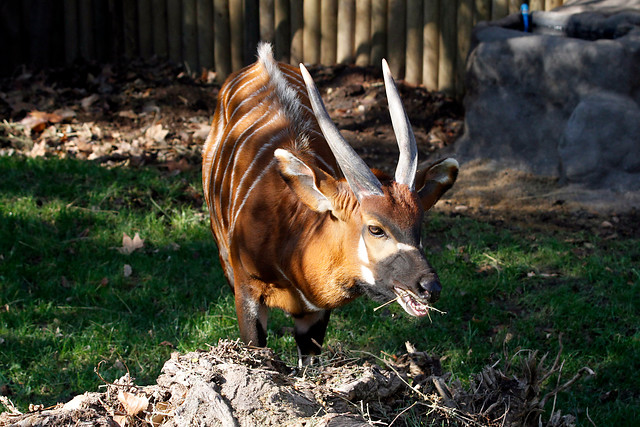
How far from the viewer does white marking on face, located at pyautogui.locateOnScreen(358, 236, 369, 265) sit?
335 cm

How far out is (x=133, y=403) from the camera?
2.64m

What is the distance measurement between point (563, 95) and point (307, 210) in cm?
403

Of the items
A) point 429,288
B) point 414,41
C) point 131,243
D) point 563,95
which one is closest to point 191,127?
point 131,243

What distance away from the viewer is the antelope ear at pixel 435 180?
366cm

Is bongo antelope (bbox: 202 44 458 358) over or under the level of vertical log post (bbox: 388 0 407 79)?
under

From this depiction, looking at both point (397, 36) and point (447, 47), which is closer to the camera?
point (447, 47)

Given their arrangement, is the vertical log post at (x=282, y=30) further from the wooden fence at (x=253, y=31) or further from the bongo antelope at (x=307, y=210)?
the bongo antelope at (x=307, y=210)

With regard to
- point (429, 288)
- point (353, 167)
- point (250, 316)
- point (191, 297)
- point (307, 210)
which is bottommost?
point (191, 297)

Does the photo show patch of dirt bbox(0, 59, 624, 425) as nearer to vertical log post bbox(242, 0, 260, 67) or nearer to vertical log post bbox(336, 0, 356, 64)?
vertical log post bbox(336, 0, 356, 64)

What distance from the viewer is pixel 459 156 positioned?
7277 millimetres

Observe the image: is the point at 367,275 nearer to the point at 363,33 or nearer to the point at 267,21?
the point at 363,33

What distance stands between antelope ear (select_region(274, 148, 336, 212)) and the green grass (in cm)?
131

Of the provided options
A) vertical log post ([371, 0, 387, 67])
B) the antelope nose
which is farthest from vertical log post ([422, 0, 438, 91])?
the antelope nose

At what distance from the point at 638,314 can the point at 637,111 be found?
239 cm
